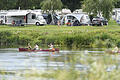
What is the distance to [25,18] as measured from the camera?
7800cm

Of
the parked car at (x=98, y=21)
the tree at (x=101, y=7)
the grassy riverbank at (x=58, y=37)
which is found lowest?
the grassy riverbank at (x=58, y=37)

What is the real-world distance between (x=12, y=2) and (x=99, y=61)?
72.8 metres

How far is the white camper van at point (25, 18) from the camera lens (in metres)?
75.5

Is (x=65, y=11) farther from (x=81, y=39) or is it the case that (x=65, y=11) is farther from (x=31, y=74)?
(x=31, y=74)

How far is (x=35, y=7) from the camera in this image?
3851 inches

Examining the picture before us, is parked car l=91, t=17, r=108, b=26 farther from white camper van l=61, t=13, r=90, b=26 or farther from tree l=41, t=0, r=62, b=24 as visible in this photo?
tree l=41, t=0, r=62, b=24

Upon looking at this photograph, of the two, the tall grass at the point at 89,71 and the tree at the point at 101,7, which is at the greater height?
the tree at the point at 101,7

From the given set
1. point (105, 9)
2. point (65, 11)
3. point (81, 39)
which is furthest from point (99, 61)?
point (65, 11)

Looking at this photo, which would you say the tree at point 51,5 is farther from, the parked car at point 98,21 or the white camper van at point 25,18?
the parked car at point 98,21

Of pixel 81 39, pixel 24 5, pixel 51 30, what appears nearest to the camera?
pixel 81 39

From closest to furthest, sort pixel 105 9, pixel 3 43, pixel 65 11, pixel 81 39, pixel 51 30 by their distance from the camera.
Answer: pixel 81 39
pixel 3 43
pixel 51 30
pixel 105 9
pixel 65 11

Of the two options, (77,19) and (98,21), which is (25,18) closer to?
(77,19)

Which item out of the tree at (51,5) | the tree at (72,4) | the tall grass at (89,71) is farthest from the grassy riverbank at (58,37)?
the tall grass at (89,71)

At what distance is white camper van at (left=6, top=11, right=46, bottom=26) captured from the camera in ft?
248
